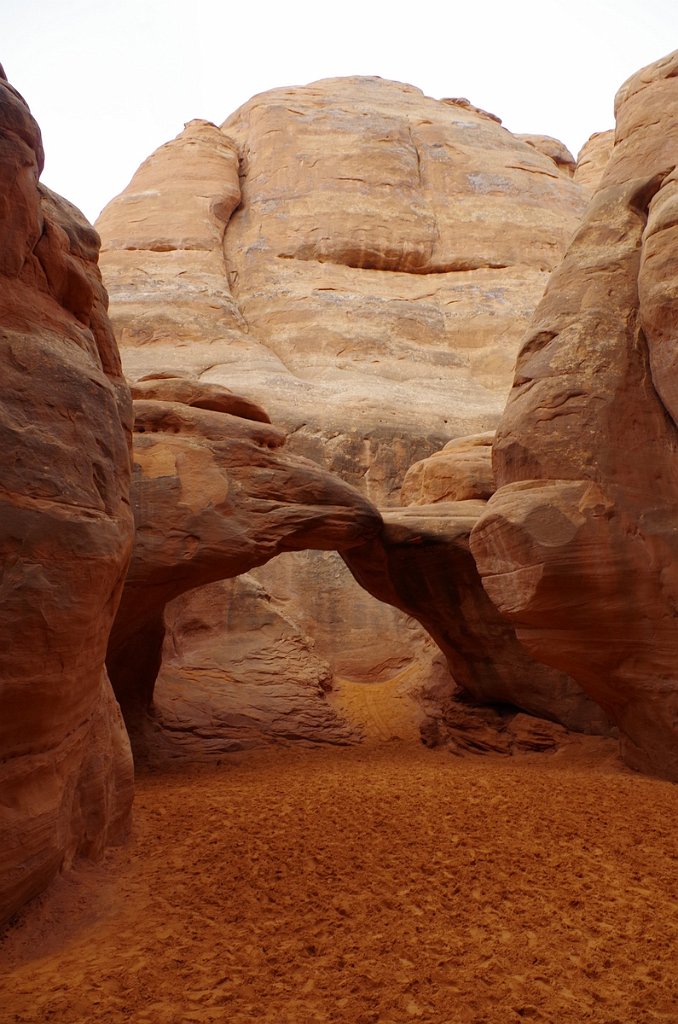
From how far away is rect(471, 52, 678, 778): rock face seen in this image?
6.85 meters

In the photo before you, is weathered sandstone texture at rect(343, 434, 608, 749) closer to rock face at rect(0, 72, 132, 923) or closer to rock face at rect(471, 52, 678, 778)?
rock face at rect(471, 52, 678, 778)

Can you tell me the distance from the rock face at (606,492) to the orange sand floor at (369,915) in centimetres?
128

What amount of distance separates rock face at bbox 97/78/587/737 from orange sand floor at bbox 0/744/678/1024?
8.55 meters

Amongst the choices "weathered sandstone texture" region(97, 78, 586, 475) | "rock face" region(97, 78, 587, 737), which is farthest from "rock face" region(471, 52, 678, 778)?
"weathered sandstone texture" region(97, 78, 586, 475)

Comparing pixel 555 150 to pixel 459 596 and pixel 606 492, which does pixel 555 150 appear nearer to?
pixel 459 596

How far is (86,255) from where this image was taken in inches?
203

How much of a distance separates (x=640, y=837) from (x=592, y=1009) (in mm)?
2007

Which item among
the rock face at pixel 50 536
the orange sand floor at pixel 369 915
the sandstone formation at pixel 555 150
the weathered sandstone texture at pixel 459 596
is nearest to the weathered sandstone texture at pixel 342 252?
the sandstone formation at pixel 555 150

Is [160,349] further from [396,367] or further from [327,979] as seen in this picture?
[327,979]

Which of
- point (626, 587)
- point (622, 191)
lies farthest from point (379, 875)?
point (622, 191)

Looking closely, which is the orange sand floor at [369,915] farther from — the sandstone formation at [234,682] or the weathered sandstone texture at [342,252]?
the weathered sandstone texture at [342,252]

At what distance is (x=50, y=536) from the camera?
3836 mm

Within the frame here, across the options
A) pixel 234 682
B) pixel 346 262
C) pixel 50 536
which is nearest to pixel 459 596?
pixel 234 682

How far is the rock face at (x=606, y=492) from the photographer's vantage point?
6.85 meters
